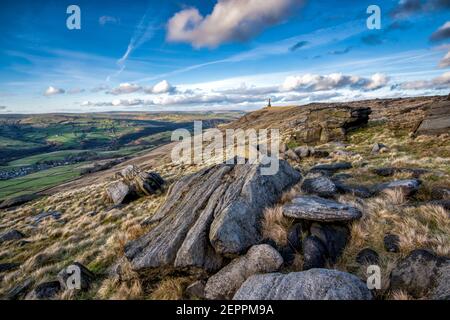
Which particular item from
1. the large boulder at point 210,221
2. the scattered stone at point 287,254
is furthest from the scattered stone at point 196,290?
the scattered stone at point 287,254

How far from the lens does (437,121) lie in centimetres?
2705

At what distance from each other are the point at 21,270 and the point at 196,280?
33.5 ft

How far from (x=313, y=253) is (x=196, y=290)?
353 centimetres

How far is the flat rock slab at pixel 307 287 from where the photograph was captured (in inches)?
212

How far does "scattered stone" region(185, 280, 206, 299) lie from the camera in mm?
7023

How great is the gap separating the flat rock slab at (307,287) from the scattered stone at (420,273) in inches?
39.2

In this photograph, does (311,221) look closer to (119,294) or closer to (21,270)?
(119,294)

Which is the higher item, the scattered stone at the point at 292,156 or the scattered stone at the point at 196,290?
the scattered stone at the point at 292,156

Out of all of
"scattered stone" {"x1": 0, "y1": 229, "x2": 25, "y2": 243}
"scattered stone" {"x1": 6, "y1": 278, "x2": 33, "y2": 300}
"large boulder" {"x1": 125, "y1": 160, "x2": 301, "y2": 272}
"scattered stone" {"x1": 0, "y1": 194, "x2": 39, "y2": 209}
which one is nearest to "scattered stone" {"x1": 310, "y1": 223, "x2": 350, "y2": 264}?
"large boulder" {"x1": 125, "y1": 160, "x2": 301, "y2": 272}

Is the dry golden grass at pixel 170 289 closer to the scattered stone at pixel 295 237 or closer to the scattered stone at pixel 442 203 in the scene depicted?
the scattered stone at pixel 295 237

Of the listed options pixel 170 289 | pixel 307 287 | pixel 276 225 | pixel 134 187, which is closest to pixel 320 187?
pixel 276 225

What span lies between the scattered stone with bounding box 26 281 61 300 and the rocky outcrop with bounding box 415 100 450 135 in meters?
33.5

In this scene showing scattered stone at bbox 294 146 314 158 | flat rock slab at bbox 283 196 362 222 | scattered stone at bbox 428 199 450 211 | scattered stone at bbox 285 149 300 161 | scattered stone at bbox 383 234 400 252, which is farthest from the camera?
scattered stone at bbox 294 146 314 158

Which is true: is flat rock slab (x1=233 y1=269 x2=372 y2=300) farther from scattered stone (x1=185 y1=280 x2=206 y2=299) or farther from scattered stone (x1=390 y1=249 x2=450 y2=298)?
scattered stone (x1=185 y1=280 x2=206 y2=299)
